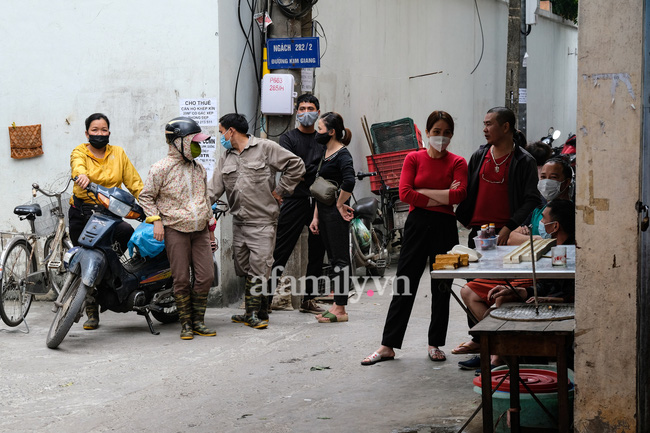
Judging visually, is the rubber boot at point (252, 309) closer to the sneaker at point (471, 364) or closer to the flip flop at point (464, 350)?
the flip flop at point (464, 350)

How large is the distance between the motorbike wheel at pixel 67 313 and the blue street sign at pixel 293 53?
3337 millimetres

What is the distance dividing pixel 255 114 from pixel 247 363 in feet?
12.2

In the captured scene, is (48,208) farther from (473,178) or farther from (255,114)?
(473,178)

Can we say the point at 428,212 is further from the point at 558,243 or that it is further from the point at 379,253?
the point at 379,253

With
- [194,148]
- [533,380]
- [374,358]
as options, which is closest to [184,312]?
[194,148]

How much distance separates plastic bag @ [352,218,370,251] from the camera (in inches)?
429

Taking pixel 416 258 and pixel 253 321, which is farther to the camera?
pixel 253 321

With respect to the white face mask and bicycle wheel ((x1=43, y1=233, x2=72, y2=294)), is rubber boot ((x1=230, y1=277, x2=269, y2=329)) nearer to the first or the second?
bicycle wheel ((x1=43, y1=233, x2=72, y2=294))

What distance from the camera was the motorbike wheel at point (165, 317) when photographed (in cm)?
858

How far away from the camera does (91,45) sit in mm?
9891

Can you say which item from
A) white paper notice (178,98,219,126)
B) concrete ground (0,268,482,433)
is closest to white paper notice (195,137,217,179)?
white paper notice (178,98,219,126)

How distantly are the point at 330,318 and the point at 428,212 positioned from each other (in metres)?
2.30

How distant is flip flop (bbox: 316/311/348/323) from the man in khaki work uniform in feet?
1.87

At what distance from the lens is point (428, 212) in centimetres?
682
